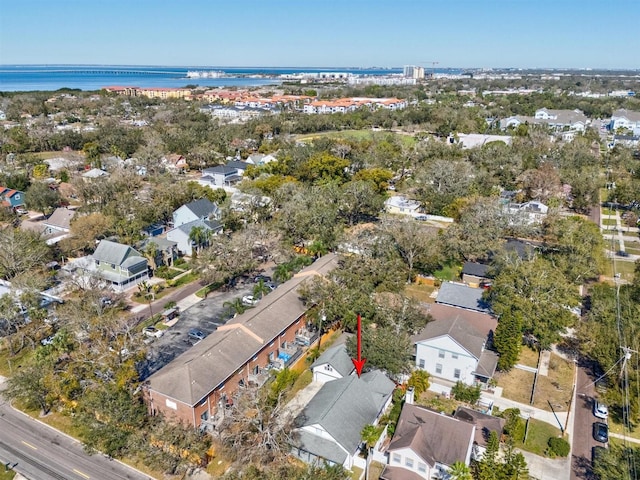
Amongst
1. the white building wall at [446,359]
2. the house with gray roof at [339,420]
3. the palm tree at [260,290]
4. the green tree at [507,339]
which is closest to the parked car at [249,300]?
the palm tree at [260,290]

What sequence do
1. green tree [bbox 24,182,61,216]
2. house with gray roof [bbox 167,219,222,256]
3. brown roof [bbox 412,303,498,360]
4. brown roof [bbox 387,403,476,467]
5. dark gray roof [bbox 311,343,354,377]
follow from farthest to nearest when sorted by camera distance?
green tree [bbox 24,182,61,216] → house with gray roof [bbox 167,219,222,256] → brown roof [bbox 412,303,498,360] → dark gray roof [bbox 311,343,354,377] → brown roof [bbox 387,403,476,467]

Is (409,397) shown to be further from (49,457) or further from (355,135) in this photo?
(355,135)

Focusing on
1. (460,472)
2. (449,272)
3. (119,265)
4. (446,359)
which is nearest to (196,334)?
(119,265)

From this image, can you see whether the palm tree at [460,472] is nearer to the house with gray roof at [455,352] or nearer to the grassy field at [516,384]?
the house with gray roof at [455,352]

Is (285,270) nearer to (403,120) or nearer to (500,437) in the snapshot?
(500,437)

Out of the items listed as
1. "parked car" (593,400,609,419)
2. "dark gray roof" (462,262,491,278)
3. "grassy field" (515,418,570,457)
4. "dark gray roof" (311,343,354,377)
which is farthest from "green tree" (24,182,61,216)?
"parked car" (593,400,609,419)

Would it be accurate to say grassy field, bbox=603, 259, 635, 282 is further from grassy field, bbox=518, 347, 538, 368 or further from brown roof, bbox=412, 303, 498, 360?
brown roof, bbox=412, 303, 498, 360

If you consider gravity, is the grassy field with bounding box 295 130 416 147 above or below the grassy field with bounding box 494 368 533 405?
above
